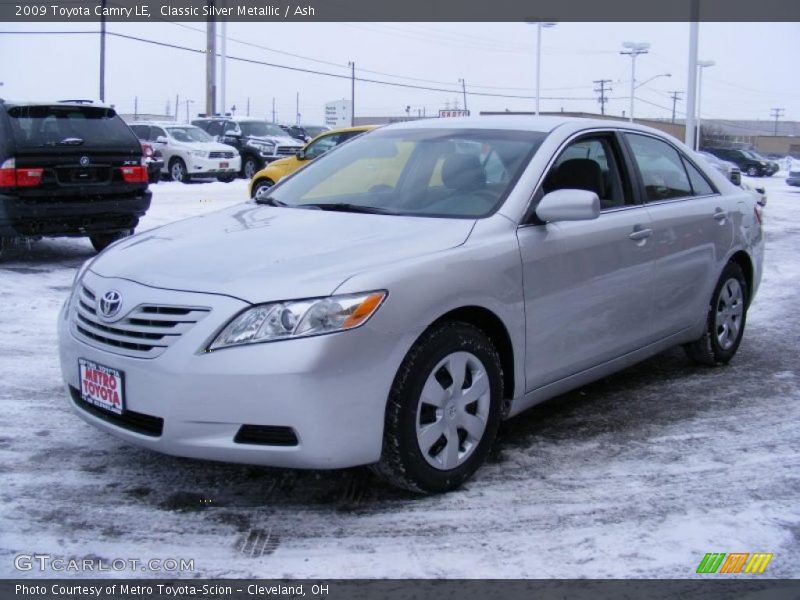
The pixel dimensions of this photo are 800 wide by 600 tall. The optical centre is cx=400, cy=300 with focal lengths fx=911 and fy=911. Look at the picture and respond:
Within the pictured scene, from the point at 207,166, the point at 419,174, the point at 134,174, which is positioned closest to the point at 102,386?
the point at 419,174

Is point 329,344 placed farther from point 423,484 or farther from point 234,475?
point 234,475

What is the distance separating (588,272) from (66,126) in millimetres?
7057

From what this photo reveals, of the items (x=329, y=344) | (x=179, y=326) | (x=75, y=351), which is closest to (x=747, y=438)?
(x=329, y=344)

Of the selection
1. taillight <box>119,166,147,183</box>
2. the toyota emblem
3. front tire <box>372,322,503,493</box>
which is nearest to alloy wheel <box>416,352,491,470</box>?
front tire <box>372,322,503,493</box>

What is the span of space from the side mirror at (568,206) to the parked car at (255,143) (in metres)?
22.2

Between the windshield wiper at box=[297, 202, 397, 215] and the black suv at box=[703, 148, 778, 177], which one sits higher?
the black suv at box=[703, 148, 778, 177]

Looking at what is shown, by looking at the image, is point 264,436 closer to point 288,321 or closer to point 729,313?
point 288,321

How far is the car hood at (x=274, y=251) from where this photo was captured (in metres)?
3.53

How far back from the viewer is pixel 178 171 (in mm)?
24406

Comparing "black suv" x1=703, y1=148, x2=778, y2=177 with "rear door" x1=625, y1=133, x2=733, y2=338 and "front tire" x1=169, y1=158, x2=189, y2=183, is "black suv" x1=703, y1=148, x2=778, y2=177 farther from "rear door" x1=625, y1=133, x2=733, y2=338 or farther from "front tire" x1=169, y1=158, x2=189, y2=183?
"rear door" x1=625, y1=133, x2=733, y2=338

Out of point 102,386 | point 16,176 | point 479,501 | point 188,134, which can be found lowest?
point 479,501

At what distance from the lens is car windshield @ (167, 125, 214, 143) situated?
969 inches

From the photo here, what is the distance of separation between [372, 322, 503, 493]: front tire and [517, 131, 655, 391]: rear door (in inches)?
14.5

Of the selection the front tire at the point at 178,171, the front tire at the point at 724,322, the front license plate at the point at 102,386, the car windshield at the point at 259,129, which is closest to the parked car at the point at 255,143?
the car windshield at the point at 259,129
